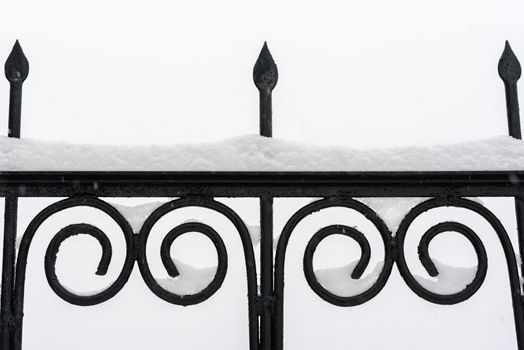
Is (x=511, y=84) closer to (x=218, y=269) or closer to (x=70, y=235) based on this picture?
(x=218, y=269)

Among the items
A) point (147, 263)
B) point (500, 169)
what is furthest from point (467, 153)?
point (147, 263)

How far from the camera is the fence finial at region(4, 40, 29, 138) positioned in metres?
1.28

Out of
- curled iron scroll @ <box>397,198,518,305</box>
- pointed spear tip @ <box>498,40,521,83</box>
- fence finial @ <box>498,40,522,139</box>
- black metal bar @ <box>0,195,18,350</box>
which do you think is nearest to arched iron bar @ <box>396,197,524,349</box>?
curled iron scroll @ <box>397,198,518,305</box>

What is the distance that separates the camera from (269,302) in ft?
3.97

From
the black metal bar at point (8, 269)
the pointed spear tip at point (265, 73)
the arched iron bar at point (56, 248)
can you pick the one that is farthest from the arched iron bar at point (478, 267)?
the black metal bar at point (8, 269)

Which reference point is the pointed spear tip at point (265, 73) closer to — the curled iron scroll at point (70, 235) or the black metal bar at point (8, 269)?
the curled iron scroll at point (70, 235)

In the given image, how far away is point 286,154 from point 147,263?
1.34ft

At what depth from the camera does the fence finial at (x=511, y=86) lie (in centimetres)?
129

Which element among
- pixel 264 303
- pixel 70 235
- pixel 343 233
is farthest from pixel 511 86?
pixel 70 235

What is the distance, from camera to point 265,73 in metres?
1.28

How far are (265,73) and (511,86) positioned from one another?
2.00ft

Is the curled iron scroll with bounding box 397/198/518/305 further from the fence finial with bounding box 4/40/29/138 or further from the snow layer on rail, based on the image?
the fence finial with bounding box 4/40/29/138

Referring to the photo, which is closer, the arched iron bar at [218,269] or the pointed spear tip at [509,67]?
the arched iron bar at [218,269]

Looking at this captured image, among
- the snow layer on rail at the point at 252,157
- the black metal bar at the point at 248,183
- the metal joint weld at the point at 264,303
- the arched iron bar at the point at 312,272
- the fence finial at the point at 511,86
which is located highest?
the fence finial at the point at 511,86
